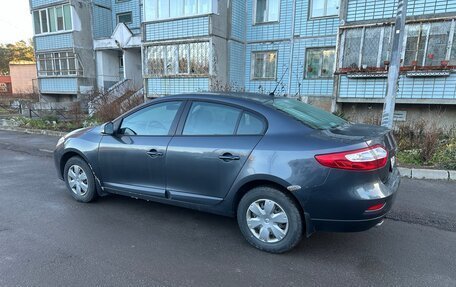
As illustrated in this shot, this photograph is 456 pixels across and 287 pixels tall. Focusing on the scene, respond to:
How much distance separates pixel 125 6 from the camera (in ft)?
65.6

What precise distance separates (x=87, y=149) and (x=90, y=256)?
5.54 feet

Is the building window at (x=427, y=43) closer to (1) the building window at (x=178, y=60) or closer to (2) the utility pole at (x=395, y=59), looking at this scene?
(2) the utility pole at (x=395, y=59)

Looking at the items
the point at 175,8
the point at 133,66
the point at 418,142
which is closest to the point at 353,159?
the point at 418,142

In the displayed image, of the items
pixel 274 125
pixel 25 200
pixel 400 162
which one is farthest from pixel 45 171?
pixel 400 162

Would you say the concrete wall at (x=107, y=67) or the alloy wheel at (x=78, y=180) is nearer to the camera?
the alloy wheel at (x=78, y=180)

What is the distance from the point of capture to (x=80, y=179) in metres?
4.36

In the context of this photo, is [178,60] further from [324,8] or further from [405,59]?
[405,59]

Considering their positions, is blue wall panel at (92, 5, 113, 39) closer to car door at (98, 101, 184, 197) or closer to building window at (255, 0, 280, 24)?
building window at (255, 0, 280, 24)

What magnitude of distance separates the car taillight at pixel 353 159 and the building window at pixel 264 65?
12136mm

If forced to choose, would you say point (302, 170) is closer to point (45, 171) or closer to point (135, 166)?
point (135, 166)

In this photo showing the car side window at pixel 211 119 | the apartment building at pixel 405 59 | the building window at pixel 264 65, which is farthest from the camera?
the building window at pixel 264 65

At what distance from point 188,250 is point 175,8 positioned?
42.2 feet

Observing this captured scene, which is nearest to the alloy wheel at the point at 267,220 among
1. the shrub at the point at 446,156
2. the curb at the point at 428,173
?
the curb at the point at 428,173

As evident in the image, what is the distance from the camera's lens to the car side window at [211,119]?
129 inches
